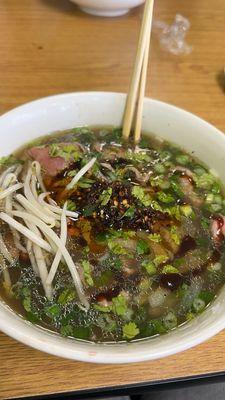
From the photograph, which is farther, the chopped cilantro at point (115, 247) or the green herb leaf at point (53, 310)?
the chopped cilantro at point (115, 247)

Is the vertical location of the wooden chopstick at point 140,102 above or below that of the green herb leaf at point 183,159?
above

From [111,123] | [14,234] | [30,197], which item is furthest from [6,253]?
[111,123]

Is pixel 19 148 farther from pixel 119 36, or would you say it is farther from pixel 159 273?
pixel 119 36

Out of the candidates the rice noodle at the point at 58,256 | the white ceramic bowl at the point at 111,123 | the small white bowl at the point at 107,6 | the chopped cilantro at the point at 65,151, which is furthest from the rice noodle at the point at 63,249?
the small white bowl at the point at 107,6

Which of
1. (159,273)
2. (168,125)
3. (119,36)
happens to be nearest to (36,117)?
(168,125)

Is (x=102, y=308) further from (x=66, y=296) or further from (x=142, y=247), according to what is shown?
(x=142, y=247)

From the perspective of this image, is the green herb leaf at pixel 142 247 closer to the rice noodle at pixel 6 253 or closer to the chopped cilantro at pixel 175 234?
the chopped cilantro at pixel 175 234

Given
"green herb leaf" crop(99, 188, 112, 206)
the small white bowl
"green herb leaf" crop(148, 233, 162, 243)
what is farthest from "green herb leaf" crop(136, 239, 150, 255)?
the small white bowl
